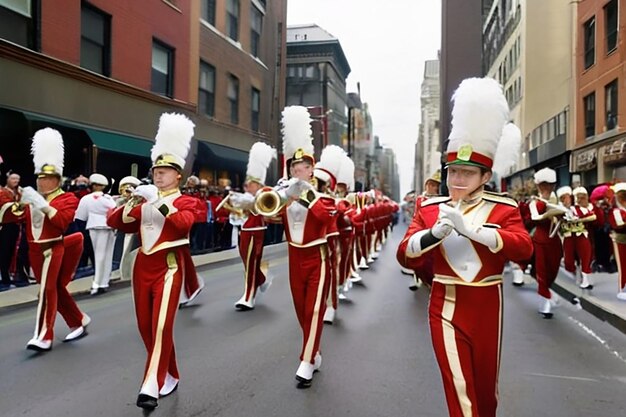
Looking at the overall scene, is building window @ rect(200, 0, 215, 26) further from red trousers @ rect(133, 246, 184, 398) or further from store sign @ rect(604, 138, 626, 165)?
red trousers @ rect(133, 246, 184, 398)

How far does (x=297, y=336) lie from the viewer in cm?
725

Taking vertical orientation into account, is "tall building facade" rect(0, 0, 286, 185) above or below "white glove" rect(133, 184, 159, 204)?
above

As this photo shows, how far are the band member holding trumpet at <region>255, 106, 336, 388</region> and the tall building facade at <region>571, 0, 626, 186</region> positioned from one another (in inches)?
696

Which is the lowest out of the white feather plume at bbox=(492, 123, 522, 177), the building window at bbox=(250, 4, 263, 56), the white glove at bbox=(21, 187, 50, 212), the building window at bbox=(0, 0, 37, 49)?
the white glove at bbox=(21, 187, 50, 212)

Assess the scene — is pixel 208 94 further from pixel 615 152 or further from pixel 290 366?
pixel 290 366

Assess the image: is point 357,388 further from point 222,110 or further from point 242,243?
point 222,110

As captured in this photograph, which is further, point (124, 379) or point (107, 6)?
point (107, 6)

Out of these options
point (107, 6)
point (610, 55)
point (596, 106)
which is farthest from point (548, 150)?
point (107, 6)

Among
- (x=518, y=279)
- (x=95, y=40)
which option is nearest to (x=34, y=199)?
(x=518, y=279)

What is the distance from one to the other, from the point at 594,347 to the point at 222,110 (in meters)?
19.6

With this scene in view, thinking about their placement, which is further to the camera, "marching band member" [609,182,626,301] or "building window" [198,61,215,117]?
"building window" [198,61,215,117]

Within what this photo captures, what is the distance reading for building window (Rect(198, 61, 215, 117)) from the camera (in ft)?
74.7

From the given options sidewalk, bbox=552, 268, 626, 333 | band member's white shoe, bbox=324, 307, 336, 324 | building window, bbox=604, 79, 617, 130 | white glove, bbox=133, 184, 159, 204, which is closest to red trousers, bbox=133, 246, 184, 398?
white glove, bbox=133, 184, 159, 204

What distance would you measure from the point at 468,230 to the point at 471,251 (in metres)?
0.28
